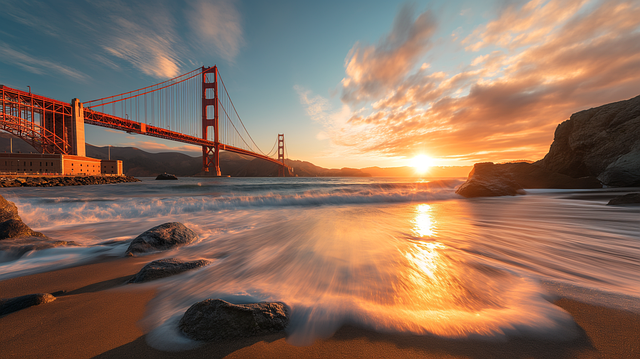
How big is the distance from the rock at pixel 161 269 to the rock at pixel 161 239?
1.02 m

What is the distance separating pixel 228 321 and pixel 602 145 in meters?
25.4

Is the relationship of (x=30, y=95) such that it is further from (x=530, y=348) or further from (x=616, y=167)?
(x=616, y=167)

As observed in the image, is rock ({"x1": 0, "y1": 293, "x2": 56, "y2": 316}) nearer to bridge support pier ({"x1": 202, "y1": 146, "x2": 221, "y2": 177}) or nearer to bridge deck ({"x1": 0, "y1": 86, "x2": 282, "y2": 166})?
bridge deck ({"x1": 0, "y1": 86, "x2": 282, "y2": 166})

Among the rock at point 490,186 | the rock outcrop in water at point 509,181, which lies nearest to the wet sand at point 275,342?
the rock at point 490,186

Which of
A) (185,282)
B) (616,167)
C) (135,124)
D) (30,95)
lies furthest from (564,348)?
(30,95)

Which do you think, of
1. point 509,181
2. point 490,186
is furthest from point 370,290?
point 509,181

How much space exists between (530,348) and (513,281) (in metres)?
1.27

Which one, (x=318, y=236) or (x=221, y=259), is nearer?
(x=221, y=259)

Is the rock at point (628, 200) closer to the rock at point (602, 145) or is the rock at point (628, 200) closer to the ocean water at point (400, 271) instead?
the ocean water at point (400, 271)

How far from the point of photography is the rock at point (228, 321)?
52.0 inches

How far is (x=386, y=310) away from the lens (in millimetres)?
1692

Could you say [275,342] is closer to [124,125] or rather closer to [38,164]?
[124,125]

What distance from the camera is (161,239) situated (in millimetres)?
3307

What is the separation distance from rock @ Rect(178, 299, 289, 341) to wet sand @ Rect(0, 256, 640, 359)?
0.06 m
